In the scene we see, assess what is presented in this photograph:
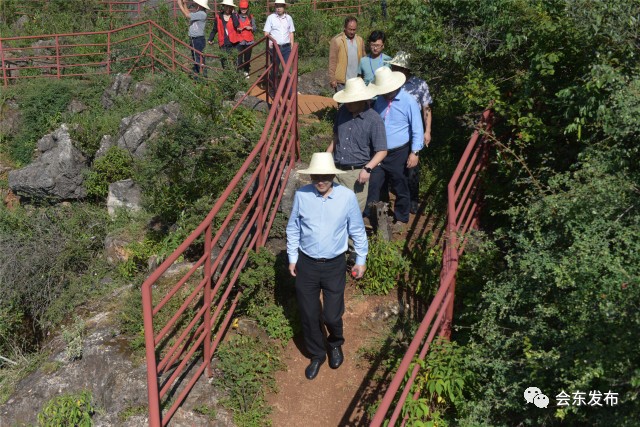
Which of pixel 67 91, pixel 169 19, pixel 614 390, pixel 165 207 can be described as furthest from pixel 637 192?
pixel 169 19

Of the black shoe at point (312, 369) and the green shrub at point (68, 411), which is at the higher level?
the black shoe at point (312, 369)

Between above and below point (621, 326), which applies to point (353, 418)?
below

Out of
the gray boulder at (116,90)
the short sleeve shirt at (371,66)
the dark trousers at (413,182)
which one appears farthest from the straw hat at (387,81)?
the gray boulder at (116,90)

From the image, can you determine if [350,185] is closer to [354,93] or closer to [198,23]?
[354,93]

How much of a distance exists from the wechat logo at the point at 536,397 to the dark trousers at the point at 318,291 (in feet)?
5.48

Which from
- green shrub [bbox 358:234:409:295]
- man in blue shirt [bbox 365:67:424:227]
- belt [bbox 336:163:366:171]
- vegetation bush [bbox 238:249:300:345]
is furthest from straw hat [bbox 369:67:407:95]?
vegetation bush [bbox 238:249:300:345]

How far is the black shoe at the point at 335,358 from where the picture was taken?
520 centimetres

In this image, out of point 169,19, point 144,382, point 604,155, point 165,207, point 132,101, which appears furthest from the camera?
point 169,19

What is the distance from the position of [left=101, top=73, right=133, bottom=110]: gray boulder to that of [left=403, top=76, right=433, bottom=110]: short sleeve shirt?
8.24 meters

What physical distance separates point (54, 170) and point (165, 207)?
15.9ft

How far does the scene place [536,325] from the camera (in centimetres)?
399

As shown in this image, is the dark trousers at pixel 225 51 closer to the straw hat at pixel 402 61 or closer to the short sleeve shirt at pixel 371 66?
the short sleeve shirt at pixel 371 66

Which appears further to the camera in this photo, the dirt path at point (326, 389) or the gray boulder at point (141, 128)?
the gray boulder at point (141, 128)

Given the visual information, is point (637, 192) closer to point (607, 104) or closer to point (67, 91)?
point (607, 104)
